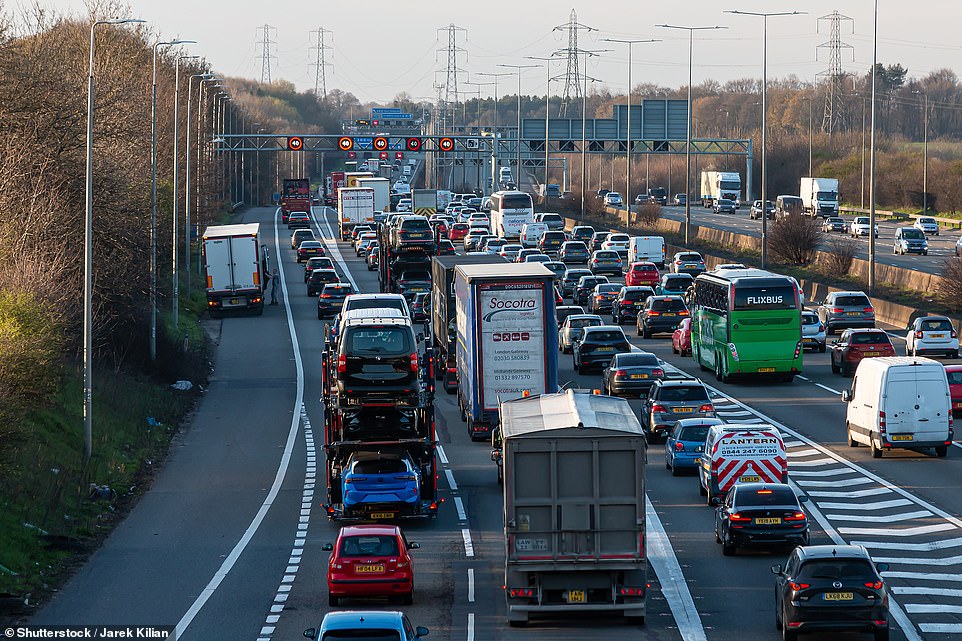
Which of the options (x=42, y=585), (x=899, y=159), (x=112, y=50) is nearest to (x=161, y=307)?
(x=112, y=50)

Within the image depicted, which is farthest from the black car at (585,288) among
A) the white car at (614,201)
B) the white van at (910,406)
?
the white car at (614,201)

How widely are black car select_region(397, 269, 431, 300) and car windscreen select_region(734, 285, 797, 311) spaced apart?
22.3 metres

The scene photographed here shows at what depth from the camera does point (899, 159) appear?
15950 cm

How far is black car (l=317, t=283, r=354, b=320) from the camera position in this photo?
68.8 meters

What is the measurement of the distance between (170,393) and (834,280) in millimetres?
39105

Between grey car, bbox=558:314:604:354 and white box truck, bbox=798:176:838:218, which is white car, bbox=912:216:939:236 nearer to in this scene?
white box truck, bbox=798:176:838:218

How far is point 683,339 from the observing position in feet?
187

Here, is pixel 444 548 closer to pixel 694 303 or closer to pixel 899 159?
pixel 694 303

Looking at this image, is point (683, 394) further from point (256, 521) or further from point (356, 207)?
point (356, 207)

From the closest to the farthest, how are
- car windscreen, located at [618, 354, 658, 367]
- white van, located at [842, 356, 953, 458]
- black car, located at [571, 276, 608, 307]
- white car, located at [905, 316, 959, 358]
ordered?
white van, located at [842, 356, 953, 458] < car windscreen, located at [618, 354, 658, 367] < white car, located at [905, 316, 959, 358] < black car, located at [571, 276, 608, 307]

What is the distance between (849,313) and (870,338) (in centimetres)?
1222

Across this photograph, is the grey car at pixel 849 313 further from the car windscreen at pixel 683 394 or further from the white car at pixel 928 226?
the white car at pixel 928 226

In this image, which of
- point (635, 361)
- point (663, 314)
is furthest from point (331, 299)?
point (635, 361)

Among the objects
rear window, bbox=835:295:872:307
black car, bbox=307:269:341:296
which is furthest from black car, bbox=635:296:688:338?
black car, bbox=307:269:341:296
